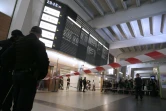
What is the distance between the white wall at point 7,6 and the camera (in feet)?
17.7

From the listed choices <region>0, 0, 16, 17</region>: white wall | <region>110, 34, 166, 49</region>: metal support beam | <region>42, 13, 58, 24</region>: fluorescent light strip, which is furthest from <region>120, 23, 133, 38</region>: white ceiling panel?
<region>0, 0, 16, 17</region>: white wall

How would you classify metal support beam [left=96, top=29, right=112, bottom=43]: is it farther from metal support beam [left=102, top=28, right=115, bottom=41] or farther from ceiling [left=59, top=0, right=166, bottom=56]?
metal support beam [left=102, top=28, right=115, bottom=41]

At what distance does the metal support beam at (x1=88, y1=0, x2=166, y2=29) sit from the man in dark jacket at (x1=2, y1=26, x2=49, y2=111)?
27.7 feet

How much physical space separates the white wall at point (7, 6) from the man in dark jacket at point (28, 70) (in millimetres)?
4719

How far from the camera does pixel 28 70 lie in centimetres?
149

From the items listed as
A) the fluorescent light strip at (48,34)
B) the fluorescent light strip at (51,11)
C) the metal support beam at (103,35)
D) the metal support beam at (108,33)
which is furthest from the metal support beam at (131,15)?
the fluorescent light strip at (48,34)

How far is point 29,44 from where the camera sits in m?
1.58

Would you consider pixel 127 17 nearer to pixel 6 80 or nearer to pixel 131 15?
pixel 131 15

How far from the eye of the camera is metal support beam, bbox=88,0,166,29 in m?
7.87

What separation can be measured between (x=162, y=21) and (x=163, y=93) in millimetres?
5418

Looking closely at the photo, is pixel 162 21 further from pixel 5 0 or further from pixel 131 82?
pixel 5 0

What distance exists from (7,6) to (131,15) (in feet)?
24.0

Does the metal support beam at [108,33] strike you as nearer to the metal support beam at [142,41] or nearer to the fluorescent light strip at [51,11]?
the metal support beam at [142,41]

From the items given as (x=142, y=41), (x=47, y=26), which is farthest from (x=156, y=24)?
(x=47, y=26)
